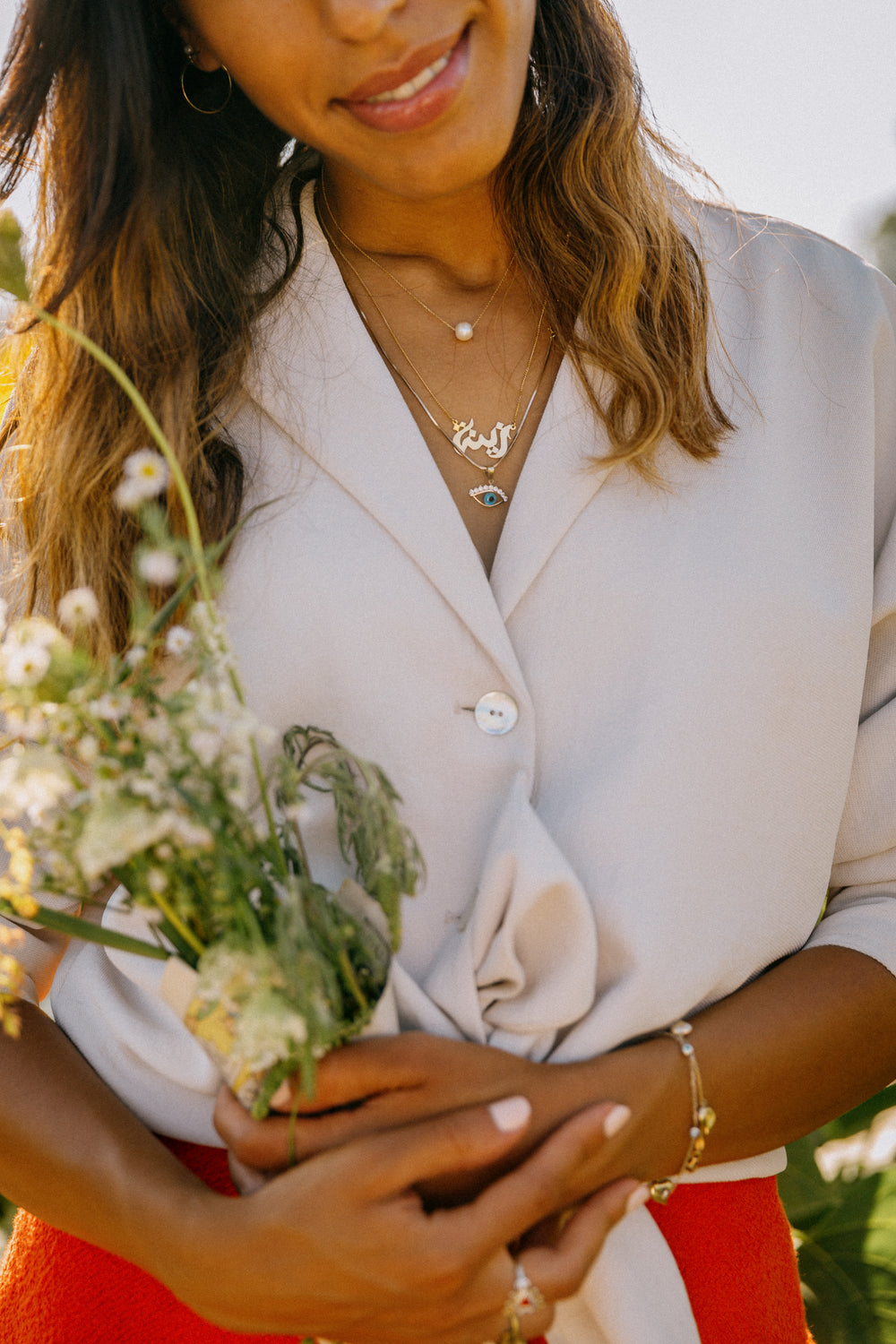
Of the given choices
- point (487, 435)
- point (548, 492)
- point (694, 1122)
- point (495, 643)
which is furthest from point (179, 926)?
point (487, 435)

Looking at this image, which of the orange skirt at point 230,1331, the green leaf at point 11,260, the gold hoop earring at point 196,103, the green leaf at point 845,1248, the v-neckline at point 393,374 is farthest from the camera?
the green leaf at point 845,1248

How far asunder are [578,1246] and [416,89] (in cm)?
157

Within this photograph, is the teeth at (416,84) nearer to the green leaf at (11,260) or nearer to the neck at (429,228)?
the neck at (429,228)

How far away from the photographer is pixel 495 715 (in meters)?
1.68

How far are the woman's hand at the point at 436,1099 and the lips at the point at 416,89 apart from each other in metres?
1.28

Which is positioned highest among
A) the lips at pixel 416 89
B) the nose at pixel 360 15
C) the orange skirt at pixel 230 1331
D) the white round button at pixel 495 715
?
the nose at pixel 360 15

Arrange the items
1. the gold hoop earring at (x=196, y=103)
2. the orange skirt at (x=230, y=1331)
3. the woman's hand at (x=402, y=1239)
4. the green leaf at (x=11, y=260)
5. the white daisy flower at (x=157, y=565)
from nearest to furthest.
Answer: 1. the white daisy flower at (x=157, y=565)
2. the green leaf at (x=11, y=260)
3. the woman's hand at (x=402, y=1239)
4. the orange skirt at (x=230, y=1331)
5. the gold hoop earring at (x=196, y=103)

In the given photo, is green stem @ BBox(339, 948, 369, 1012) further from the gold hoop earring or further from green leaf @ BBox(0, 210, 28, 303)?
the gold hoop earring

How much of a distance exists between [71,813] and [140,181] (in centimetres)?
118

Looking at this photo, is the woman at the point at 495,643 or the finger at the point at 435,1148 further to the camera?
the woman at the point at 495,643

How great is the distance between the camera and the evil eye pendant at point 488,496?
1882 mm

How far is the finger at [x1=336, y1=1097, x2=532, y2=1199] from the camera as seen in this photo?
1.35m

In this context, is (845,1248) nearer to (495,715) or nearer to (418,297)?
(495,715)

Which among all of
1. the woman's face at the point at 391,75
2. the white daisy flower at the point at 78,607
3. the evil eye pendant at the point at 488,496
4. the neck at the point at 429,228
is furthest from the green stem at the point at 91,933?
the neck at the point at 429,228
